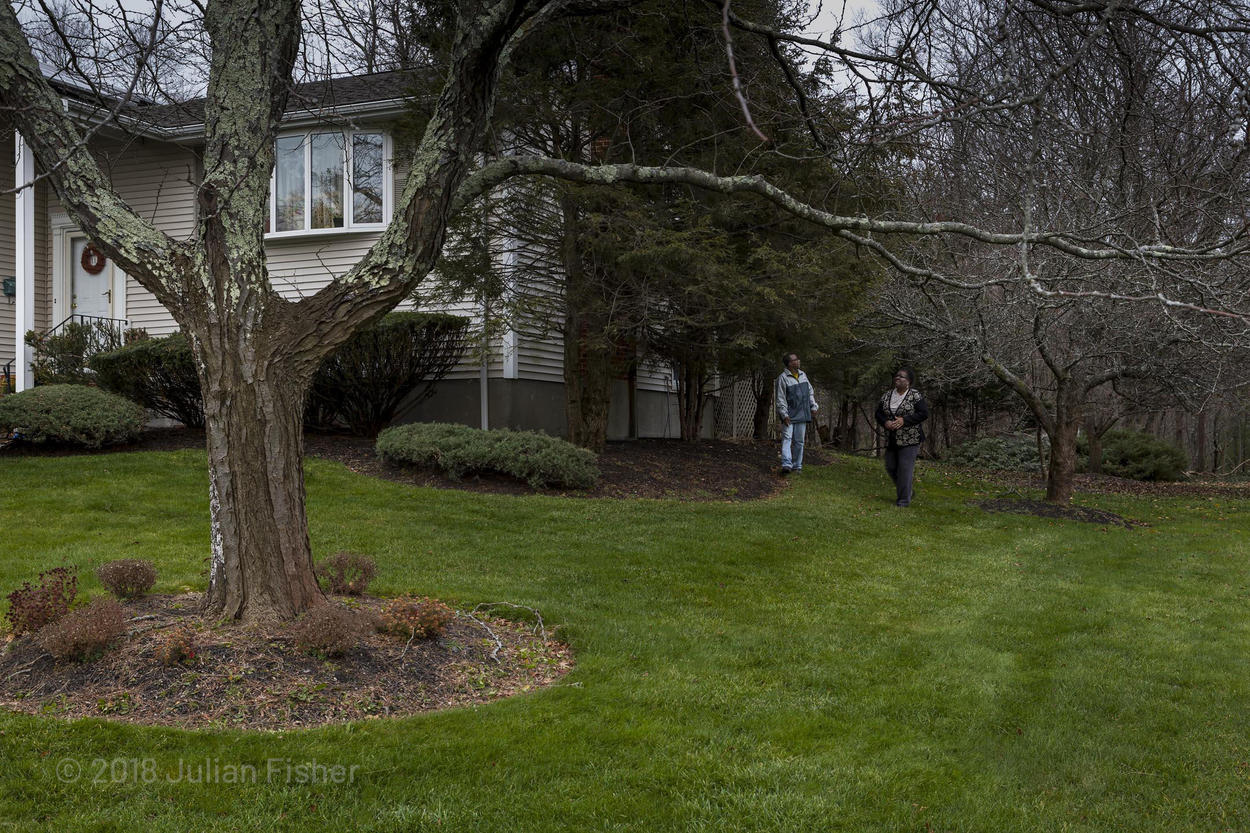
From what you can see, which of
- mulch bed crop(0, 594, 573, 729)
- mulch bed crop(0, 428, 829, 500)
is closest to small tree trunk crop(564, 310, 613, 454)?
mulch bed crop(0, 428, 829, 500)

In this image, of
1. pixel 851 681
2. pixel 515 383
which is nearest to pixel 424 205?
pixel 851 681

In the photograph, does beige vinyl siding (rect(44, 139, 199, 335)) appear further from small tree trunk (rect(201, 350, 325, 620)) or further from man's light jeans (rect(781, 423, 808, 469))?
small tree trunk (rect(201, 350, 325, 620))

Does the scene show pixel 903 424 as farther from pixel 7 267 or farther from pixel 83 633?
pixel 7 267

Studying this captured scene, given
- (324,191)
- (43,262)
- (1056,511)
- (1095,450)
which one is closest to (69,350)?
(43,262)

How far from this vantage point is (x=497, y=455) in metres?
10.5

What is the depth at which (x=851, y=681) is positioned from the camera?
5.02 m

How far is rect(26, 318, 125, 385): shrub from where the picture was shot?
45.0ft

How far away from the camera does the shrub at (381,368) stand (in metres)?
12.5

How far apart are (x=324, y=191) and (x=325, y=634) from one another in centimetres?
1148

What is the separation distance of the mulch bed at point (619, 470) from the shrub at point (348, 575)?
4.52 metres

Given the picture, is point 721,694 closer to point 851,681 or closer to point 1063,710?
point 851,681

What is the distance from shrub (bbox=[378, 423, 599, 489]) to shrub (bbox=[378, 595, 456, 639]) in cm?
543

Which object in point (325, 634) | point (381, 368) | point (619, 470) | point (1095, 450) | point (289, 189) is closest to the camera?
point (325, 634)

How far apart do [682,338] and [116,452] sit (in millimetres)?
7148
